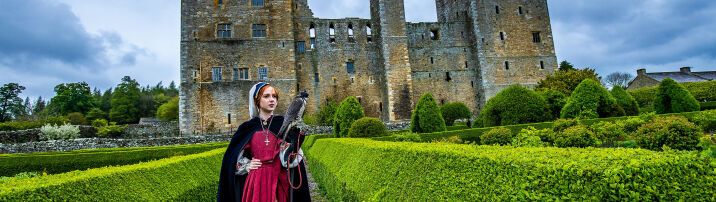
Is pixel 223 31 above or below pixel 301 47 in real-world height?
above

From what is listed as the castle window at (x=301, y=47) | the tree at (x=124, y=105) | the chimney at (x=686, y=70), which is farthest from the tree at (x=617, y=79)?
the tree at (x=124, y=105)

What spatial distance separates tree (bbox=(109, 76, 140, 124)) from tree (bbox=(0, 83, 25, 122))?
12425mm

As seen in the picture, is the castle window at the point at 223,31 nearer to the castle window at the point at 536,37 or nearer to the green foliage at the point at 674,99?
the castle window at the point at 536,37

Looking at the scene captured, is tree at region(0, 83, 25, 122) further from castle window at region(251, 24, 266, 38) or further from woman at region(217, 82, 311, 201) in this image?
woman at region(217, 82, 311, 201)

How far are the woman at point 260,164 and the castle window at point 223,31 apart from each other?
26.6 metres

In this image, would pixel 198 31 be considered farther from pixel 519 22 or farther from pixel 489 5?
pixel 519 22

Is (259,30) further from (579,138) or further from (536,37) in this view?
(579,138)

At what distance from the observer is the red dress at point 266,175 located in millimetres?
3109

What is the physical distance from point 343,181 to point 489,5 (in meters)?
30.2

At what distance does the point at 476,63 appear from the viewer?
32031 millimetres

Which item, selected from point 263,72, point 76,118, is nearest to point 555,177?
point 263,72

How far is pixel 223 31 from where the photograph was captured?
27672 mm

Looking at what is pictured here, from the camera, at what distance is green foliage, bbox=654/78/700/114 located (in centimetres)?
1478

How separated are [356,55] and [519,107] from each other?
18.9 metres
